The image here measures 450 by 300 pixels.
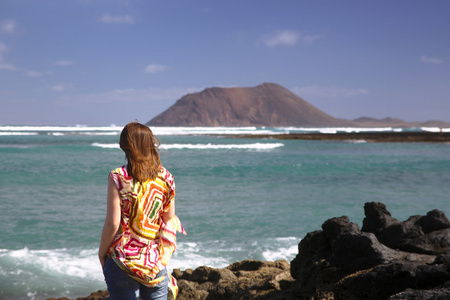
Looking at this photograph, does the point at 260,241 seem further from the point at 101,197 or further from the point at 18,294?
the point at 101,197

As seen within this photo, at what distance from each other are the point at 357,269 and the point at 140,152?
7.02 ft

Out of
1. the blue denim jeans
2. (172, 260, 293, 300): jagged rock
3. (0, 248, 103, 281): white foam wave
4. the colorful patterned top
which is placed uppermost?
the colorful patterned top

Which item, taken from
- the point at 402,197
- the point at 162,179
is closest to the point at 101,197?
the point at 402,197

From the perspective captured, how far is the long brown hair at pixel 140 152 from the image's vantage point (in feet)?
7.28

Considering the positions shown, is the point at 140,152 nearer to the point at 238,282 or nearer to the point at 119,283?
the point at 119,283

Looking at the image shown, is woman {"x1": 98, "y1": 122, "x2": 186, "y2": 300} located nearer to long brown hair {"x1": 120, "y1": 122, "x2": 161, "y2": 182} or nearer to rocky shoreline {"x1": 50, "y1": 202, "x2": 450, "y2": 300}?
long brown hair {"x1": 120, "y1": 122, "x2": 161, "y2": 182}

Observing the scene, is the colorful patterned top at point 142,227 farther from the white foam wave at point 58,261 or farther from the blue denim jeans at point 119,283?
the white foam wave at point 58,261

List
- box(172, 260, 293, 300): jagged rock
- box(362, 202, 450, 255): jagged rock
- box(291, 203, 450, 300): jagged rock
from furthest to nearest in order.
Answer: box(172, 260, 293, 300): jagged rock, box(362, 202, 450, 255): jagged rock, box(291, 203, 450, 300): jagged rock

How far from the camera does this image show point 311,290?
3.51 m

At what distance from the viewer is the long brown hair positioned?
2.22 m

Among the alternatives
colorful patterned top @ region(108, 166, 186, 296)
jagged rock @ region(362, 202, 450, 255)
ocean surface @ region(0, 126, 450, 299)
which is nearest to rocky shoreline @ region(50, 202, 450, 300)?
jagged rock @ region(362, 202, 450, 255)

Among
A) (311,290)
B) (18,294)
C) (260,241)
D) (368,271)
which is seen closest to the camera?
(368,271)

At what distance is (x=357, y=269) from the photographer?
A: 3.43m

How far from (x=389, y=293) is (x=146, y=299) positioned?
1.70 m
